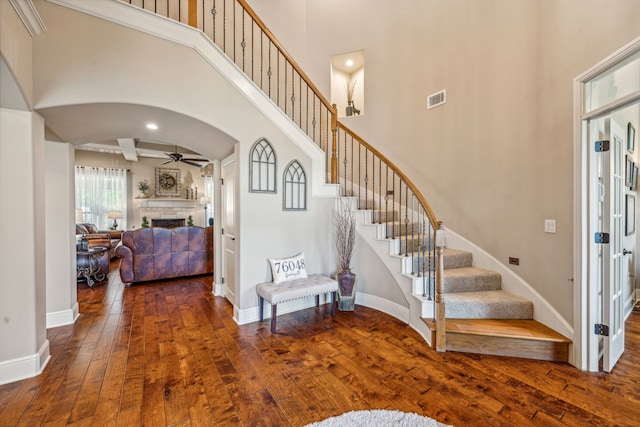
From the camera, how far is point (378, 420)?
173cm

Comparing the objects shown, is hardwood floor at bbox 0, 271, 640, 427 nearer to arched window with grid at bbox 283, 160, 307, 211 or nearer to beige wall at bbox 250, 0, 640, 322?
beige wall at bbox 250, 0, 640, 322

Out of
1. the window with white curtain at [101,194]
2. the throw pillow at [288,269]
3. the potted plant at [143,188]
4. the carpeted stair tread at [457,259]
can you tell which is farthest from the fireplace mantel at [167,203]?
the carpeted stair tread at [457,259]

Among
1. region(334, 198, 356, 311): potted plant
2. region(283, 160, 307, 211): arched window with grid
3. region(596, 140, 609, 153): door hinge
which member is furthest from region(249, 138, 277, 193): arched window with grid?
region(596, 140, 609, 153): door hinge

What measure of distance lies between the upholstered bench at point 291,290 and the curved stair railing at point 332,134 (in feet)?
3.54

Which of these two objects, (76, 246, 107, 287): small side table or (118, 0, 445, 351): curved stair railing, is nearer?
(118, 0, 445, 351): curved stair railing

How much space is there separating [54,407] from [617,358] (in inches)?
179

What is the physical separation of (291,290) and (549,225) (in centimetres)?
280

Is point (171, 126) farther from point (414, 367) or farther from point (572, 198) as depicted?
point (572, 198)

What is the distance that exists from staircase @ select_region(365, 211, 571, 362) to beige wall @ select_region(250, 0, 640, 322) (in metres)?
0.30

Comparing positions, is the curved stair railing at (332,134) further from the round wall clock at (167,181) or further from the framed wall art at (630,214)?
the round wall clock at (167,181)

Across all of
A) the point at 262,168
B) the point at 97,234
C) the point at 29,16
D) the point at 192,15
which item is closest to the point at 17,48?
the point at 29,16

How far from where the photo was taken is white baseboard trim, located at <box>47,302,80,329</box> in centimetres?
315

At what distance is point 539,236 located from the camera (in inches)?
111

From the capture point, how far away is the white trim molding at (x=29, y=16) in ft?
6.38
